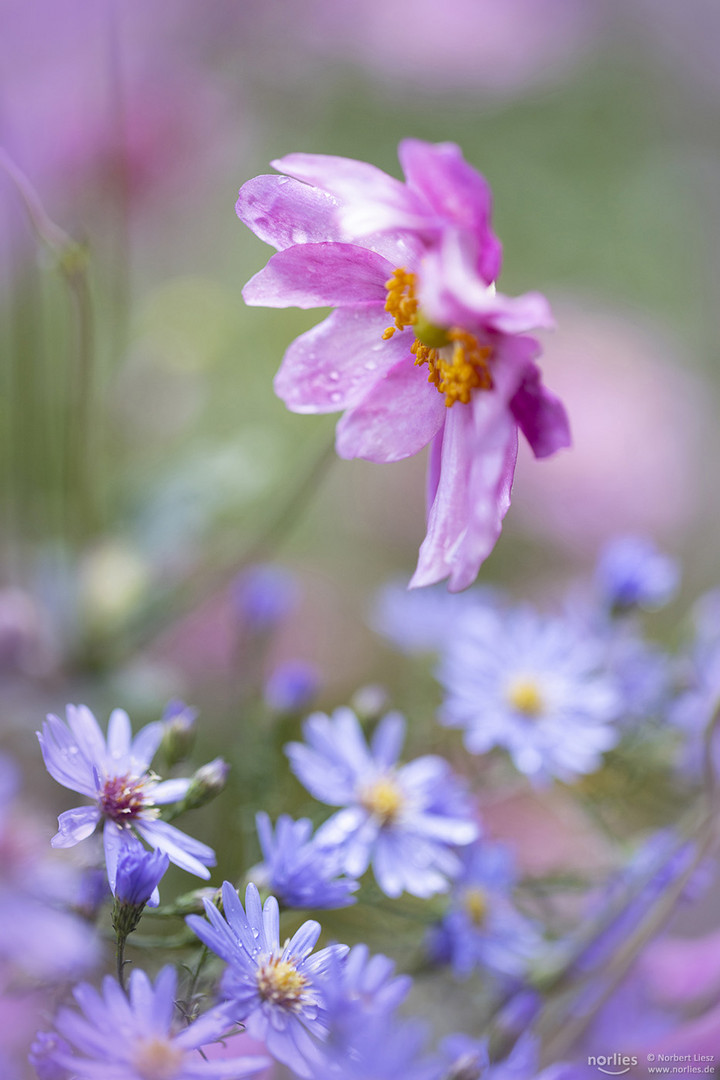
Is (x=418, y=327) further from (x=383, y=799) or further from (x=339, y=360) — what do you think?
(x=383, y=799)

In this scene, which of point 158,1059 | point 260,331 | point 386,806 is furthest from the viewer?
point 260,331

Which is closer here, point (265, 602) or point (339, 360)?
point (339, 360)

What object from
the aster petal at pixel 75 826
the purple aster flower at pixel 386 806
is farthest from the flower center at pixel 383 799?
the aster petal at pixel 75 826

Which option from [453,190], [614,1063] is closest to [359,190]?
[453,190]

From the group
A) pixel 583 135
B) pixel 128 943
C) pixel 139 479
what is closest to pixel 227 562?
pixel 139 479

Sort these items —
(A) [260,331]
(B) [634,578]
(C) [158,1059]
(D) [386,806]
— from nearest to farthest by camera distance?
(C) [158,1059] → (D) [386,806] → (B) [634,578] → (A) [260,331]

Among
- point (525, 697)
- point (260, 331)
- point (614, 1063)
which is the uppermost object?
point (260, 331)

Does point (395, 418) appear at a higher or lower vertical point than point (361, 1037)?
higher
